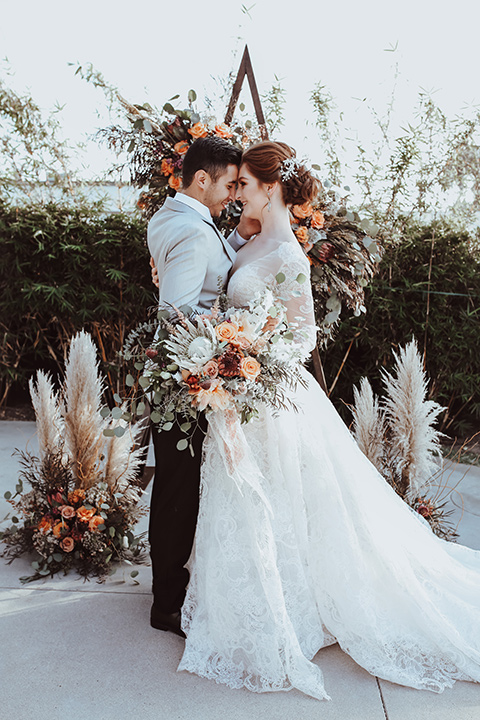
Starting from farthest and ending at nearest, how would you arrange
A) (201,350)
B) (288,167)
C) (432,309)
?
(432,309) < (288,167) < (201,350)

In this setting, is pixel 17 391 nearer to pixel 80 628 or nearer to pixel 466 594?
pixel 80 628

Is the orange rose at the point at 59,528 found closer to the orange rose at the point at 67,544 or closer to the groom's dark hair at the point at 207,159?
the orange rose at the point at 67,544

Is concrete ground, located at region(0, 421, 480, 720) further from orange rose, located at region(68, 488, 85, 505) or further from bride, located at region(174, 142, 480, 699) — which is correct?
orange rose, located at region(68, 488, 85, 505)

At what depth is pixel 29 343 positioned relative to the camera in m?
5.41

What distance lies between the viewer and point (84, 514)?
2840 millimetres

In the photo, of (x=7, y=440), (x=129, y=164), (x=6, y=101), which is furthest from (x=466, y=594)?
(x=6, y=101)

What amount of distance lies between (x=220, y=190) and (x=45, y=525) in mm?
1703

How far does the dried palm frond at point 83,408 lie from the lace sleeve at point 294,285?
95 cm

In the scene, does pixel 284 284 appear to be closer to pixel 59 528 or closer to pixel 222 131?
pixel 222 131

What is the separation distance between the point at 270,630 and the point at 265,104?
3800 mm

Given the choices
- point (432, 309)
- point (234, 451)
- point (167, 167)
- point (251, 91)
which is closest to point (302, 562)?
point (234, 451)

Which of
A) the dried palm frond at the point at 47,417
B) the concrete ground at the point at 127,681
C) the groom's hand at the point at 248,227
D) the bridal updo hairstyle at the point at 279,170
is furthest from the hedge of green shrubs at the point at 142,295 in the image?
the concrete ground at the point at 127,681

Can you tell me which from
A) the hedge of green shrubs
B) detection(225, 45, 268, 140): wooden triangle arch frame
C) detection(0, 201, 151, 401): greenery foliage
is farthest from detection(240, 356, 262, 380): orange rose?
detection(0, 201, 151, 401): greenery foliage

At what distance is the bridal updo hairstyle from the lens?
2.49 meters
